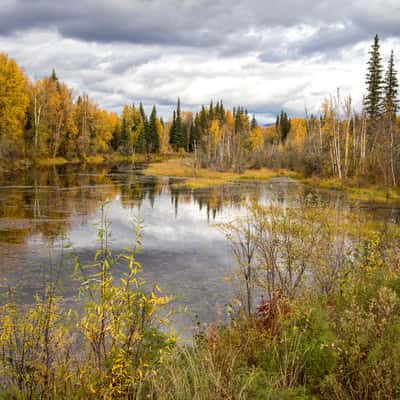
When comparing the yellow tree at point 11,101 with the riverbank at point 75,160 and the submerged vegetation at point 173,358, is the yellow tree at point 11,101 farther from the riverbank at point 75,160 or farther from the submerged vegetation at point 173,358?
the submerged vegetation at point 173,358

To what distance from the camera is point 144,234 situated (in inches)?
637

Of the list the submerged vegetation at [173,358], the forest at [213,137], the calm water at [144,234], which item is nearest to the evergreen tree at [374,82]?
the forest at [213,137]

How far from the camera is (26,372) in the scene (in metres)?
4.31

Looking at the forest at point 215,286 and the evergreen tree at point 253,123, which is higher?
the evergreen tree at point 253,123

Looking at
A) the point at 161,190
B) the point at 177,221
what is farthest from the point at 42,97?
the point at 177,221

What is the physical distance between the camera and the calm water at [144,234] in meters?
9.84

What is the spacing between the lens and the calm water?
32.3ft

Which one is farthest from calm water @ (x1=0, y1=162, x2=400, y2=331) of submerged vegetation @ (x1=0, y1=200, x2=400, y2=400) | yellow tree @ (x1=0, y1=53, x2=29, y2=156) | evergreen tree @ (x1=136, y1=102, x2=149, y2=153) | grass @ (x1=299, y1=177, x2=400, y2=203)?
evergreen tree @ (x1=136, y1=102, x2=149, y2=153)

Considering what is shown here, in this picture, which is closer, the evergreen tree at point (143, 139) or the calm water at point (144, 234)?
the calm water at point (144, 234)

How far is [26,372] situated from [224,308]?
16.8 ft

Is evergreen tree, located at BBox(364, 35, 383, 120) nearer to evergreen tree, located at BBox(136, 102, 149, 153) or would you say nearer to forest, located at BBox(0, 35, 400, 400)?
forest, located at BBox(0, 35, 400, 400)

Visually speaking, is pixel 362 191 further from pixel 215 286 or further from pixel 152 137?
pixel 152 137

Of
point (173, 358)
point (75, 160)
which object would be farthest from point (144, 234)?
point (75, 160)

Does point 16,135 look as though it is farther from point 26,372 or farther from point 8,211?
point 26,372
